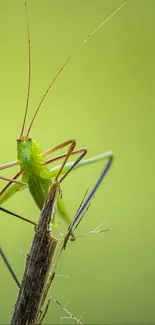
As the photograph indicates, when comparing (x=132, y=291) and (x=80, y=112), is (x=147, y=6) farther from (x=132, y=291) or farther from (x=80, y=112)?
(x=132, y=291)

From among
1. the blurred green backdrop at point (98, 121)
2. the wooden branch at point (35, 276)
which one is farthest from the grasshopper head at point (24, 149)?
the blurred green backdrop at point (98, 121)

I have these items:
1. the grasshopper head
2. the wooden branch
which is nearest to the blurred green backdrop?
the grasshopper head

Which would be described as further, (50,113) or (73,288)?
(50,113)

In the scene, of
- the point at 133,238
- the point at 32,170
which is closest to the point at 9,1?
the point at 133,238

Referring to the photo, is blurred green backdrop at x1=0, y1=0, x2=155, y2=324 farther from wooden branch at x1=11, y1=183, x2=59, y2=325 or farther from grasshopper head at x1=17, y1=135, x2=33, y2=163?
wooden branch at x1=11, y1=183, x2=59, y2=325

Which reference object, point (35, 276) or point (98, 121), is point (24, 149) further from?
point (98, 121)

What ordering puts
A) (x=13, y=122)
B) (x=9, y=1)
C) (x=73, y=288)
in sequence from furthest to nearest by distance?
(x=9, y=1) → (x=13, y=122) → (x=73, y=288)

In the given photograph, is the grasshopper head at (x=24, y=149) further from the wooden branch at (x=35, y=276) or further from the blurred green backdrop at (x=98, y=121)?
the blurred green backdrop at (x=98, y=121)
